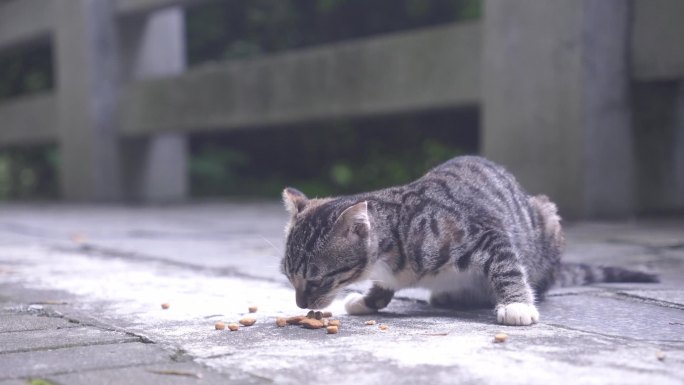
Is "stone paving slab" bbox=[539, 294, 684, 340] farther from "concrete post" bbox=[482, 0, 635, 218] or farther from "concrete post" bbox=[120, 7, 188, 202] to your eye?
"concrete post" bbox=[120, 7, 188, 202]

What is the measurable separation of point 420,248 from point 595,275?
3.68 ft

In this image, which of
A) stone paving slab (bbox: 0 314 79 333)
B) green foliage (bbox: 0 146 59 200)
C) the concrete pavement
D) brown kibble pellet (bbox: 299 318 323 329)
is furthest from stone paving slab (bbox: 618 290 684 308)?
green foliage (bbox: 0 146 59 200)

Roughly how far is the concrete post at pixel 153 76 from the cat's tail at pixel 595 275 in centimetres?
973

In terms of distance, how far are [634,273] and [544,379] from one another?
197 cm

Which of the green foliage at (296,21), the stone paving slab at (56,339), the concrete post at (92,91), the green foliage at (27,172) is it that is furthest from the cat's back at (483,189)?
the green foliage at (27,172)

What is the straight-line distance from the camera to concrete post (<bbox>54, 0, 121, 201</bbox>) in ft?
43.1

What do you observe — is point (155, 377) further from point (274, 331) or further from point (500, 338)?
point (500, 338)

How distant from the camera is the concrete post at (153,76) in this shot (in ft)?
43.3

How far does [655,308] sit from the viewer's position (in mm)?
3422

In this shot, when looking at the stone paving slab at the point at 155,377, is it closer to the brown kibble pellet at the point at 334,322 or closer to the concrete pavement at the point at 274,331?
the concrete pavement at the point at 274,331

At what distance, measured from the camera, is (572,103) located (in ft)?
24.1

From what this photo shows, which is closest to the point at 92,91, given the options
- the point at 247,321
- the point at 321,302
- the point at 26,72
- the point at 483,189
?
the point at 26,72

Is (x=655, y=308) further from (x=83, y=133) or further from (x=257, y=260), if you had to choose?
(x=83, y=133)

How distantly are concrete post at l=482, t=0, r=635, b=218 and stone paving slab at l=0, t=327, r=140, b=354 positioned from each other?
16.5 feet
